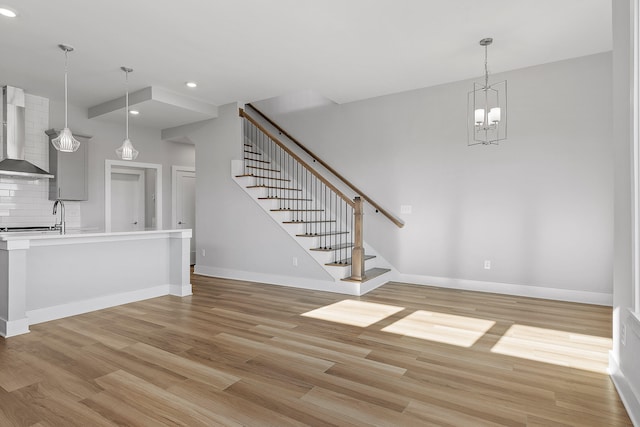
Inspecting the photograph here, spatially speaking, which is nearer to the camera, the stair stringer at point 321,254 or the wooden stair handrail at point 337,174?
the stair stringer at point 321,254

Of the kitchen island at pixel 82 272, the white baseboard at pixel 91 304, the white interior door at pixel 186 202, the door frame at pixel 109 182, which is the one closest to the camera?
the kitchen island at pixel 82 272

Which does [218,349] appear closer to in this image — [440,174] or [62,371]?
[62,371]

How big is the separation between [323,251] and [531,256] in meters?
2.73

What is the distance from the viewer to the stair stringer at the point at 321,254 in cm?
496

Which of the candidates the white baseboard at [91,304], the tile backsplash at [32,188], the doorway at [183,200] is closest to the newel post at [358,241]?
the white baseboard at [91,304]

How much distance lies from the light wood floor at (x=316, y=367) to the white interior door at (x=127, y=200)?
3242 mm

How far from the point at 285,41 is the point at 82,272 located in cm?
338

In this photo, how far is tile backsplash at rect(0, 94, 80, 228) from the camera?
5344 millimetres

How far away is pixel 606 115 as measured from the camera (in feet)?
13.8

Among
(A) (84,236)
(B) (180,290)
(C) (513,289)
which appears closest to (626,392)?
(C) (513,289)

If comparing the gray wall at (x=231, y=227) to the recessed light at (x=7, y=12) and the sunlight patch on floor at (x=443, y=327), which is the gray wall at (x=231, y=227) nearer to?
the sunlight patch on floor at (x=443, y=327)

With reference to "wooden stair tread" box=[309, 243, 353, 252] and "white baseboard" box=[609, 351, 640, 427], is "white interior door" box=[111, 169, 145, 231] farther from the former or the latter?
"white baseboard" box=[609, 351, 640, 427]

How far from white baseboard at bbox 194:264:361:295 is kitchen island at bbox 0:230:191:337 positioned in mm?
1204

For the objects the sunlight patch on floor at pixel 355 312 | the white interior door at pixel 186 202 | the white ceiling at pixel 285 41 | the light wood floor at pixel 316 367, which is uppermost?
the white ceiling at pixel 285 41
